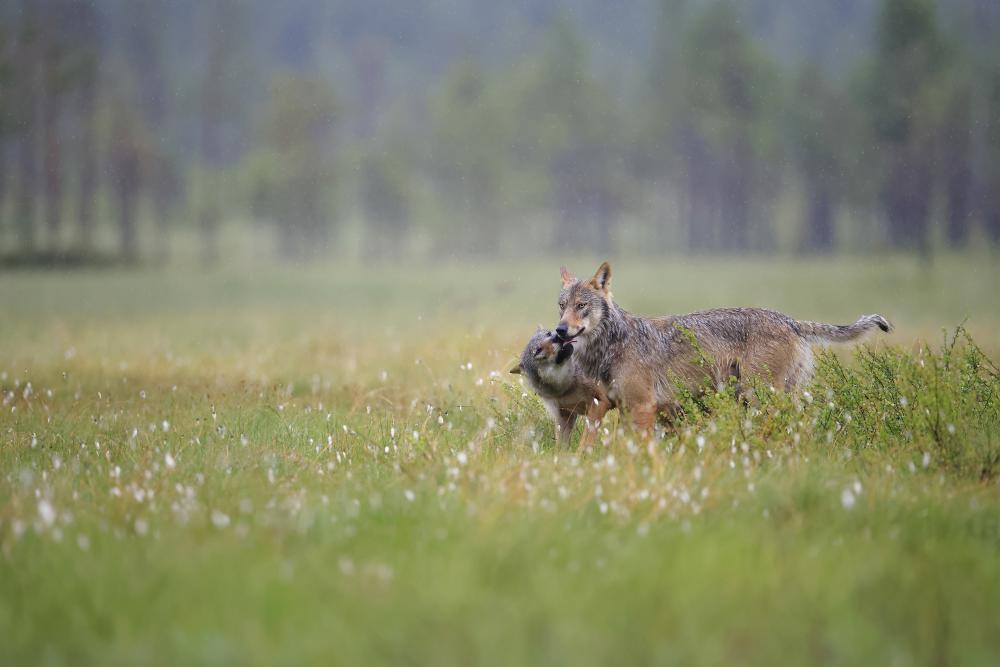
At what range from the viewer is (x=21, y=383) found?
11.5m

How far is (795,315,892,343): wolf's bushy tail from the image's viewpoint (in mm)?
9164

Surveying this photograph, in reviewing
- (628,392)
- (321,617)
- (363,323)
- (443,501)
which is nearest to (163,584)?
(321,617)

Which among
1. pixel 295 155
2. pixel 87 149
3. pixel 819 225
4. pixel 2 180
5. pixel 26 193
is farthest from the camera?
pixel 819 225

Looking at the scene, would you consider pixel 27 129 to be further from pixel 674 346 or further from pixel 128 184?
pixel 674 346

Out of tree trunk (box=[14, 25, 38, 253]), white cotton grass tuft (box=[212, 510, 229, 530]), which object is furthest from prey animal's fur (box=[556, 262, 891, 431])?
tree trunk (box=[14, 25, 38, 253])

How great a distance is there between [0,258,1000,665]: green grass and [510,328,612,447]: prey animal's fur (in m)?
0.47

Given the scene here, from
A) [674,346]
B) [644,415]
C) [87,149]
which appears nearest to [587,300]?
[674,346]

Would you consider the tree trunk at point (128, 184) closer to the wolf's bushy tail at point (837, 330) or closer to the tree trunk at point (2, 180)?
the tree trunk at point (2, 180)

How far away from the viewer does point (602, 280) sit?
351 inches

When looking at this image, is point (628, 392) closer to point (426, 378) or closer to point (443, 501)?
point (443, 501)

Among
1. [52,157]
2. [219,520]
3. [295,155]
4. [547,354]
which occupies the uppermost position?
[295,155]

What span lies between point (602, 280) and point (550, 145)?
67299mm

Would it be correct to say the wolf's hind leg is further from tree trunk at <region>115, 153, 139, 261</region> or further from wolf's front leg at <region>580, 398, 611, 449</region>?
tree trunk at <region>115, 153, 139, 261</region>

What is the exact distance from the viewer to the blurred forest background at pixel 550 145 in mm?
54469
